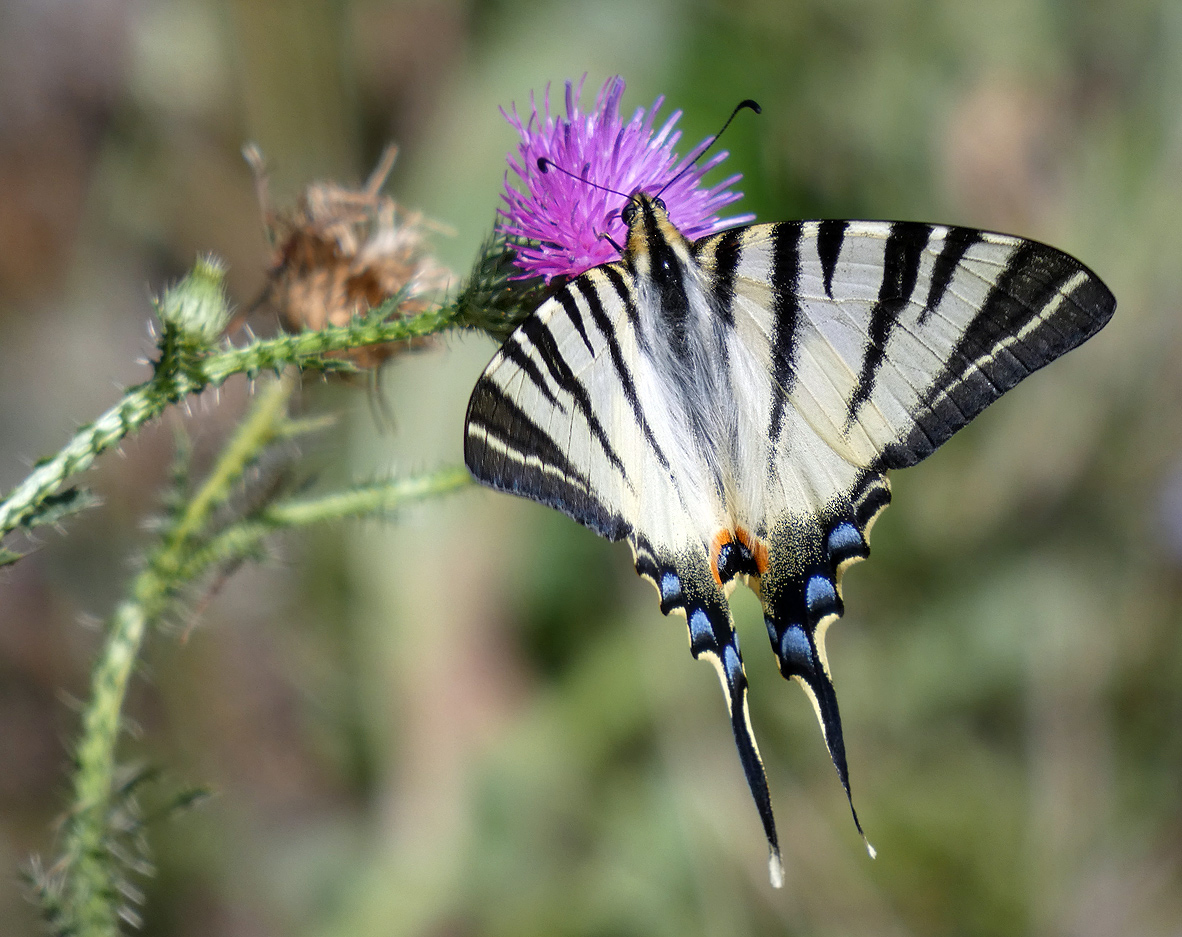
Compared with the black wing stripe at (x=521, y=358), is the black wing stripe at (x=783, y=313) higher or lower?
higher

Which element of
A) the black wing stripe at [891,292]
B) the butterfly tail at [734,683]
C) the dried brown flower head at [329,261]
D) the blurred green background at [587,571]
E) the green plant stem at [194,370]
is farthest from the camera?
the blurred green background at [587,571]

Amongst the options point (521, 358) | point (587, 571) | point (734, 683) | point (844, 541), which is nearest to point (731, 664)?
point (734, 683)

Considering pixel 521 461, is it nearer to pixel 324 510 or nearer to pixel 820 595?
pixel 324 510

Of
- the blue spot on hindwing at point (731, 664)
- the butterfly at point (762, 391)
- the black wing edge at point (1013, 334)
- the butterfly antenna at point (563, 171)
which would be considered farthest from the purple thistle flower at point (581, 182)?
the blue spot on hindwing at point (731, 664)

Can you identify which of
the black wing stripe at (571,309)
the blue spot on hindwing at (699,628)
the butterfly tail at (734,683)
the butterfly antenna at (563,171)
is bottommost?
the butterfly tail at (734,683)

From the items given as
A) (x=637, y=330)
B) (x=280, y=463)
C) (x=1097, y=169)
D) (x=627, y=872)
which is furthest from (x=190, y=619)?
(x=1097, y=169)

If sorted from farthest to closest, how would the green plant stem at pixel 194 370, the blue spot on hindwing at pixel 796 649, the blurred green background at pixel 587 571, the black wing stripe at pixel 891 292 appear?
the blurred green background at pixel 587 571 < the blue spot on hindwing at pixel 796 649 < the black wing stripe at pixel 891 292 < the green plant stem at pixel 194 370

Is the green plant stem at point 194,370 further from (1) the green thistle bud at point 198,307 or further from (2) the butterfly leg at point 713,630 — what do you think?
(2) the butterfly leg at point 713,630

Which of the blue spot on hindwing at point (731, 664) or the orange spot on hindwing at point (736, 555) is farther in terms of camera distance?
the orange spot on hindwing at point (736, 555)
